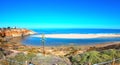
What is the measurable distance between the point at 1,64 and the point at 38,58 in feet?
7.35

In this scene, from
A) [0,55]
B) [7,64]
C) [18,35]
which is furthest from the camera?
[18,35]

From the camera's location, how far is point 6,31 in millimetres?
90000

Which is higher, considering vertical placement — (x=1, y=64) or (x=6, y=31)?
(x=6, y=31)

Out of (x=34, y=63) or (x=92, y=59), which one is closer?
(x=34, y=63)

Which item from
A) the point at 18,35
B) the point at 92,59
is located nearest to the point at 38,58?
the point at 92,59

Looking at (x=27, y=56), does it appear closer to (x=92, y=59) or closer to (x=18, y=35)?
(x=92, y=59)

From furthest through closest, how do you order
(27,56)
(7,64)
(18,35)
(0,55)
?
(18,35) → (0,55) → (27,56) → (7,64)

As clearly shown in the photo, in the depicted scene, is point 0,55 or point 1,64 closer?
point 1,64

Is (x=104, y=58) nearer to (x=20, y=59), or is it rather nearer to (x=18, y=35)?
(x=20, y=59)

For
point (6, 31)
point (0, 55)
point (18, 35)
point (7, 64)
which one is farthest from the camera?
point (18, 35)

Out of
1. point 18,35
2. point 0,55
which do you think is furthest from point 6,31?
point 0,55

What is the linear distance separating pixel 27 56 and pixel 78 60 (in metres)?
3.24

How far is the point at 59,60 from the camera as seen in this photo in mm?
14961

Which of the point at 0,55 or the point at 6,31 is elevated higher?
the point at 6,31
